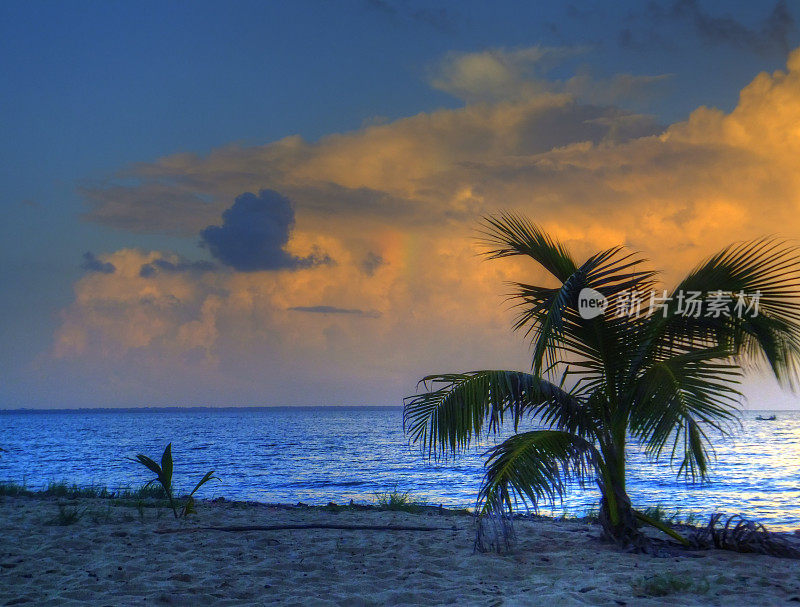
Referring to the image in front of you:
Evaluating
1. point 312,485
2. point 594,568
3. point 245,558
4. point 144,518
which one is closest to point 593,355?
point 594,568

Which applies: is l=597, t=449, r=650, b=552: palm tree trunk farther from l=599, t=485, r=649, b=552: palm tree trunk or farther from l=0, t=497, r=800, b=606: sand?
l=0, t=497, r=800, b=606: sand

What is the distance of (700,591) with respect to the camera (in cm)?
566

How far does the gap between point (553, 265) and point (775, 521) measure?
422 inches

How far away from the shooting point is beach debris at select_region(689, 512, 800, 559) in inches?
298

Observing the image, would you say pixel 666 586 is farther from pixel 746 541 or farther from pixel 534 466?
pixel 746 541

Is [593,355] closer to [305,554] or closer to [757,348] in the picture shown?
[757,348]

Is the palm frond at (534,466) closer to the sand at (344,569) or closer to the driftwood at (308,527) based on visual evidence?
the sand at (344,569)

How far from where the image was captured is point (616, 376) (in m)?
8.41

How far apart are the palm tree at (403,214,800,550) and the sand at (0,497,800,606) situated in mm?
833

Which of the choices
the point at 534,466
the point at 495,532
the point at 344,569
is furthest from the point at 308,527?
the point at 534,466

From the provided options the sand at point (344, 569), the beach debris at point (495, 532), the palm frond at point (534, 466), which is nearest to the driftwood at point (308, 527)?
the sand at point (344, 569)

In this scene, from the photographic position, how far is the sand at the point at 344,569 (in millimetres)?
5621

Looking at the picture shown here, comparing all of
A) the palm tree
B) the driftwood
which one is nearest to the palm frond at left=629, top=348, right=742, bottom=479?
the palm tree

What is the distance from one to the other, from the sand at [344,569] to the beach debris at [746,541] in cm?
25
